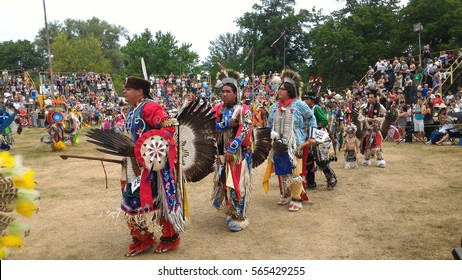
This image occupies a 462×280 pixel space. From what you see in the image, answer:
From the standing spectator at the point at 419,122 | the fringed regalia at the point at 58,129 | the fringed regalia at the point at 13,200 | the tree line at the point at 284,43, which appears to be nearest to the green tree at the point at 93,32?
the tree line at the point at 284,43

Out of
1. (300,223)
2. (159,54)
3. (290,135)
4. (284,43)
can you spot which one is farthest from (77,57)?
(300,223)

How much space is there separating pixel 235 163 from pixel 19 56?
7454 centimetres

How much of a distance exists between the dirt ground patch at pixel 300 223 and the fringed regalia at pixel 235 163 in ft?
0.95

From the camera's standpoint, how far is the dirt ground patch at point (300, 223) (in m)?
4.20

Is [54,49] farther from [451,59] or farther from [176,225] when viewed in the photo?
[176,225]

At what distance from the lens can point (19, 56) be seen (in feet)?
225

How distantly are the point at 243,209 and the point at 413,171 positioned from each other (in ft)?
16.3

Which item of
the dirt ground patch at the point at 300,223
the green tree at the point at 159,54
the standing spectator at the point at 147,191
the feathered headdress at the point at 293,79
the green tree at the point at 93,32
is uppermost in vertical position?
the green tree at the point at 93,32

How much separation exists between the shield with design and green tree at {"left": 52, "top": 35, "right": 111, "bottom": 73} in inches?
2196

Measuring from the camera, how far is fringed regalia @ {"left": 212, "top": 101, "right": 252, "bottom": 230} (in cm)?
489

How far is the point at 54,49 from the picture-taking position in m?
58.4

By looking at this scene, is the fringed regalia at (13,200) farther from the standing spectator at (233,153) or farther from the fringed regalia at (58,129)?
the fringed regalia at (58,129)

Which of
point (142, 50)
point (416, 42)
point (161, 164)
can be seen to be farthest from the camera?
point (142, 50)

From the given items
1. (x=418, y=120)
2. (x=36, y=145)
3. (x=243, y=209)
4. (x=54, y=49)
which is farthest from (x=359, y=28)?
(x=54, y=49)
